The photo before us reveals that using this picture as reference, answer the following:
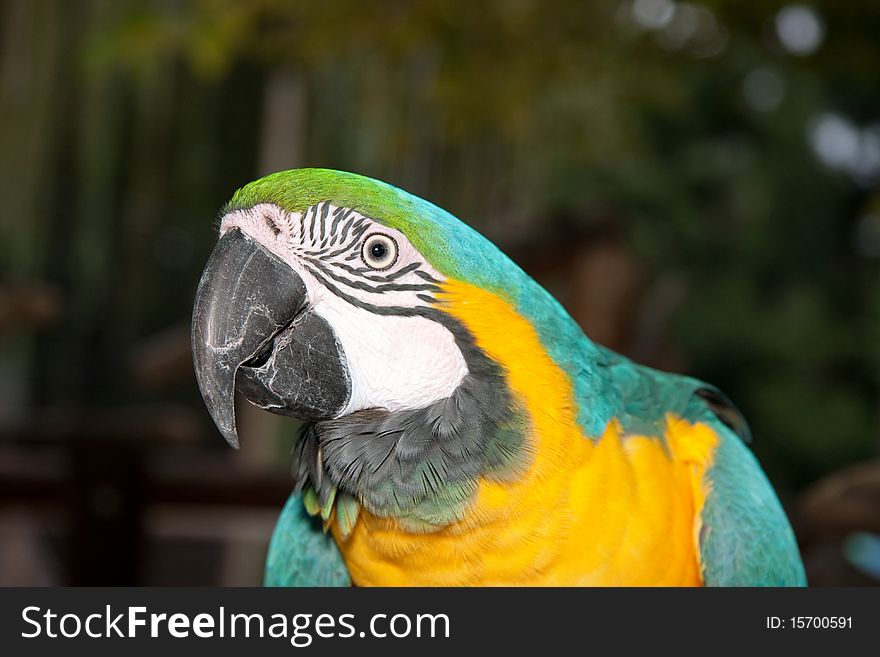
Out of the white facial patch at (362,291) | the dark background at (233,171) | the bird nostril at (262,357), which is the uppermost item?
the dark background at (233,171)

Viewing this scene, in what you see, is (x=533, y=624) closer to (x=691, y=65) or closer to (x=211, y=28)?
(x=211, y=28)

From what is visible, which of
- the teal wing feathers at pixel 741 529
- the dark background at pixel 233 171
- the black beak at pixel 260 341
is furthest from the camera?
the dark background at pixel 233 171

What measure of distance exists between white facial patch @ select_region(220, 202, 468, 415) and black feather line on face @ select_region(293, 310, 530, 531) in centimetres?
4

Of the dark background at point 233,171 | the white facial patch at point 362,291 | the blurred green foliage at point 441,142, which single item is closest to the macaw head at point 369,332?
the white facial patch at point 362,291

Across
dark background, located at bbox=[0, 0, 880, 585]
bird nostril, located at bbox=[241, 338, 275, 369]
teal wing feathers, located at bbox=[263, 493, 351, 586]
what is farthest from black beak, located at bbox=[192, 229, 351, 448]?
dark background, located at bbox=[0, 0, 880, 585]

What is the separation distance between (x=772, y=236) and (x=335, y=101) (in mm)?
4806

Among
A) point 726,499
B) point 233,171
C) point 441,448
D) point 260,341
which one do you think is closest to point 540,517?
point 441,448

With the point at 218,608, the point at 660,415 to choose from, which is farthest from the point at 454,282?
the point at 218,608

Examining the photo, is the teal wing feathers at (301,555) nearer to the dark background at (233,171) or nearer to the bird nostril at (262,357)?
the bird nostril at (262,357)

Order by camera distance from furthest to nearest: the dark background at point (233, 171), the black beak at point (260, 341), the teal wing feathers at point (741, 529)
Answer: the dark background at point (233, 171) < the teal wing feathers at point (741, 529) < the black beak at point (260, 341)

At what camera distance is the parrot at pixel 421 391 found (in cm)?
98

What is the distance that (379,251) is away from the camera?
100cm

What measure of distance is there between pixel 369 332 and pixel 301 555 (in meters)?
0.45

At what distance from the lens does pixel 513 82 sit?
3111 mm
